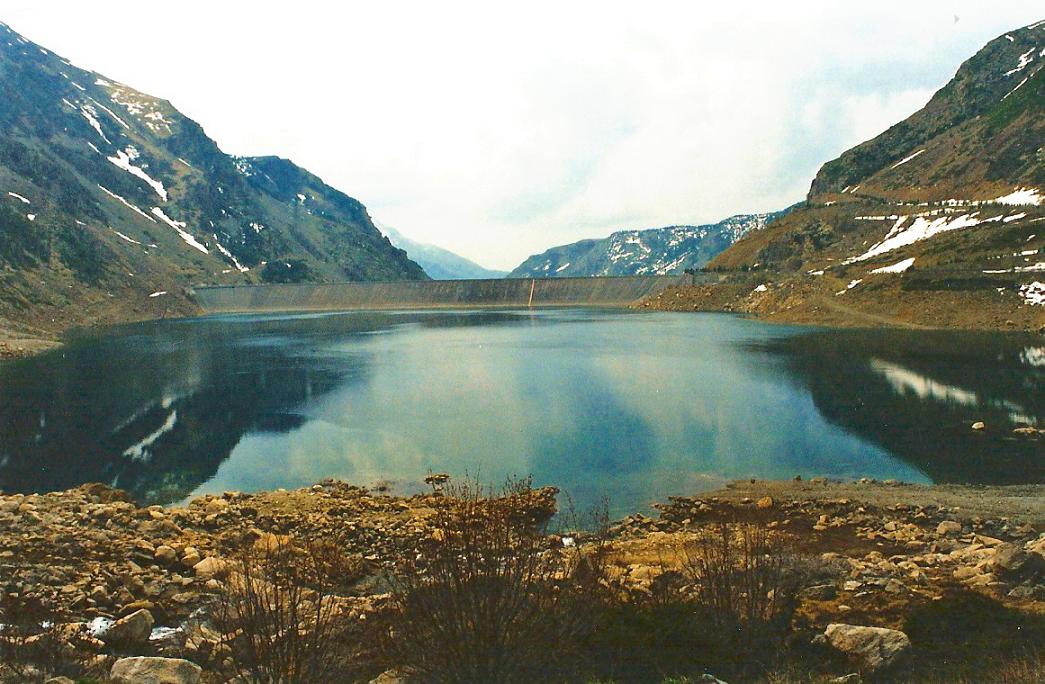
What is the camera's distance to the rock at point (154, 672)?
9016 mm

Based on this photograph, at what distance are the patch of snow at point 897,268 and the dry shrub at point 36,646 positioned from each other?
370 ft

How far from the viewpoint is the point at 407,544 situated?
20266mm

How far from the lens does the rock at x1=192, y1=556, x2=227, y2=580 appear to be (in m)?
16.5

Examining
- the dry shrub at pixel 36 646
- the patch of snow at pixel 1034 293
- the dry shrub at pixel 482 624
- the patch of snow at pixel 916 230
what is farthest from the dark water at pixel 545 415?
the patch of snow at pixel 916 230

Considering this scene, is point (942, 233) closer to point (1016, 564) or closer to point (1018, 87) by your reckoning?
point (1018, 87)

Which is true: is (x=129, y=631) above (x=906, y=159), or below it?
below

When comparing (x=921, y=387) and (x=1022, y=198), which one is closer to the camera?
(x=921, y=387)

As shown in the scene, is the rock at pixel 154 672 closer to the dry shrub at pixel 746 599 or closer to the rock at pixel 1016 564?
the dry shrub at pixel 746 599

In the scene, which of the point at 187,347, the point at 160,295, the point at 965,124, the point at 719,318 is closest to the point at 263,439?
the point at 187,347

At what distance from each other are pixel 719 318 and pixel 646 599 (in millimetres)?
117579

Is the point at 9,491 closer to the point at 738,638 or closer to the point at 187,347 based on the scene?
the point at 738,638

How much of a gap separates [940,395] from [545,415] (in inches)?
1009

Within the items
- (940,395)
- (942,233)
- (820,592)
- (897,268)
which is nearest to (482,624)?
(820,592)

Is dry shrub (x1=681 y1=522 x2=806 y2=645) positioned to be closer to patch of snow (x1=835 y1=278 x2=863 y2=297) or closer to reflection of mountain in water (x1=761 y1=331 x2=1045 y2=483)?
reflection of mountain in water (x1=761 y1=331 x2=1045 y2=483)
